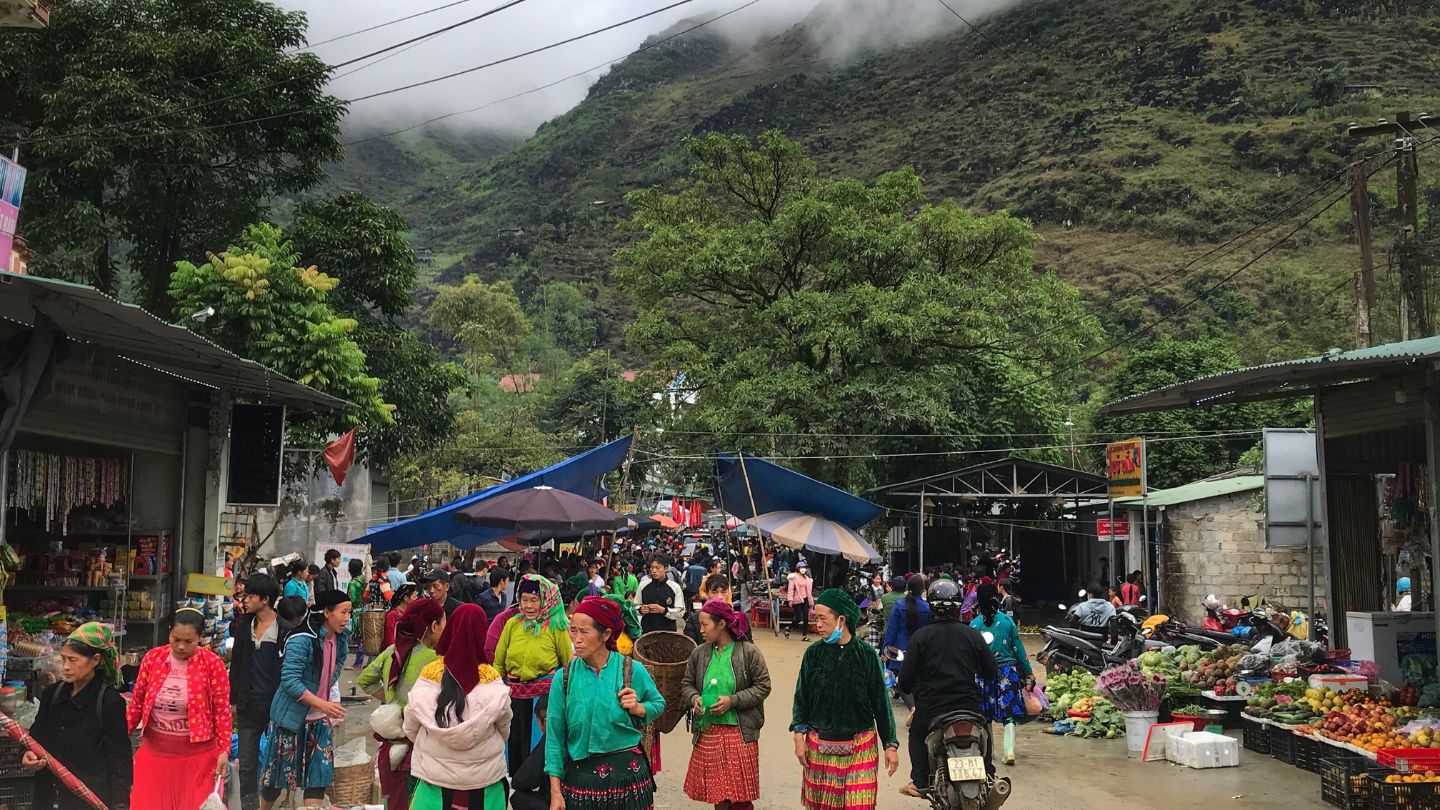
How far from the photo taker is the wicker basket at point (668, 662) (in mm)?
6867

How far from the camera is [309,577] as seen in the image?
13.8m

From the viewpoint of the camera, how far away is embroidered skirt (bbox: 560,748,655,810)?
194 inches

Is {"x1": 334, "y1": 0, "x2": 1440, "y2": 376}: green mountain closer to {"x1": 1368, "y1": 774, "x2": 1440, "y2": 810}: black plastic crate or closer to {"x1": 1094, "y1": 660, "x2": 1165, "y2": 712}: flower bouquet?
{"x1": 1094, "y1": 660, "x2": 1165, "y2": 712}: flower bouquet

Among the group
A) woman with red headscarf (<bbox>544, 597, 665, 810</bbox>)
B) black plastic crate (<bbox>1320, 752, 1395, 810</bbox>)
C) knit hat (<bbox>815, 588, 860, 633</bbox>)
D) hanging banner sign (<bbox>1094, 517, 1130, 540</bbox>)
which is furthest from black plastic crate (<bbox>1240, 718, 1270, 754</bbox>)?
hanging banner sign (<bbox>1094, 517, 1130, 540</bbox>)

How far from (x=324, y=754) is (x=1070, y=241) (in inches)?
2932

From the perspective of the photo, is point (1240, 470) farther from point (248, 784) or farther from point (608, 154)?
point (608, 154)

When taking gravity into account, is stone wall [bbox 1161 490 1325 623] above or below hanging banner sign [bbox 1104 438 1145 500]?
below

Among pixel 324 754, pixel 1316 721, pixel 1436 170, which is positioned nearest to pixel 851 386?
pixel 1316 721

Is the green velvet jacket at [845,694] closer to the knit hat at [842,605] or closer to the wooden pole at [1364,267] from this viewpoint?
the knit hat at [842,605]

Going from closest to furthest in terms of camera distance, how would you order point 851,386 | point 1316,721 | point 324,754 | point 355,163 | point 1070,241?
1. point 324,754
2. point 1316,721
3. point 851,386
4. point 1070,241
5. point 355,163

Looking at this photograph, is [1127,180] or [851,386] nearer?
[851,386]

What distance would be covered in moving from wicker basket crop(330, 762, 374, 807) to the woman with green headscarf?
1820 mm

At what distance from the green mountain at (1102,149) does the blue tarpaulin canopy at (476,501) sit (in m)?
37.6

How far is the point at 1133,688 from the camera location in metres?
10.3
